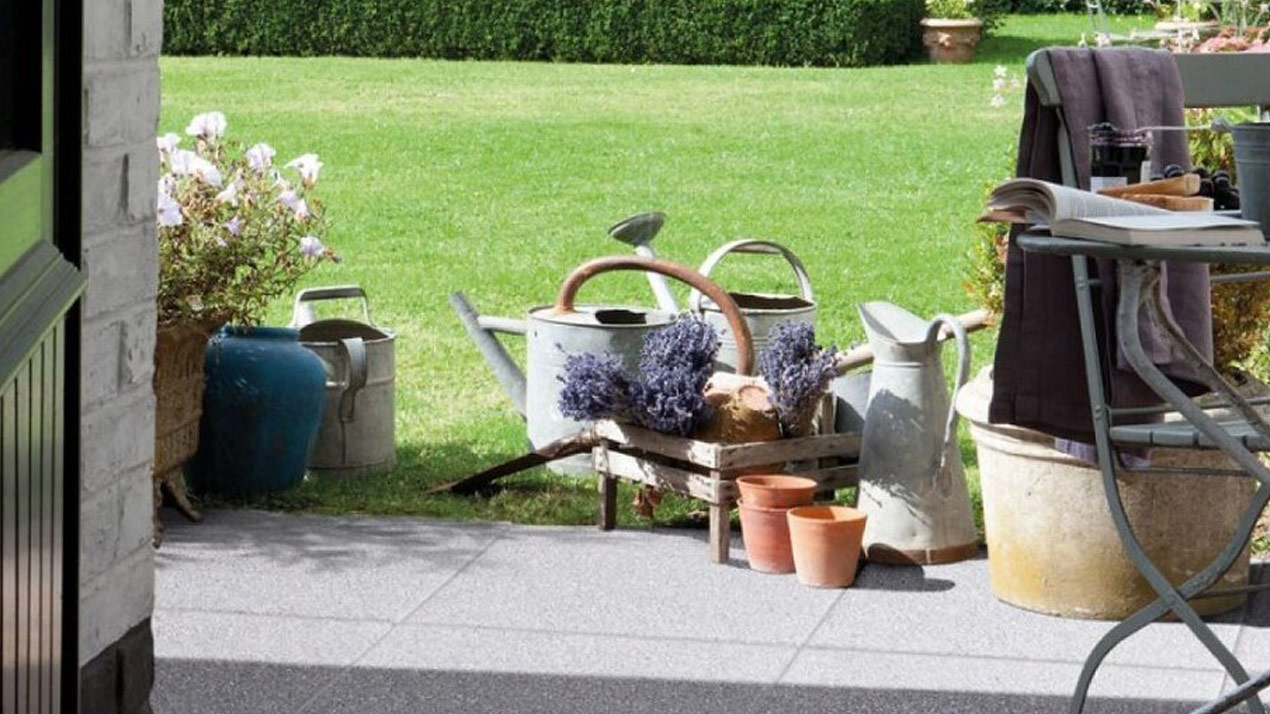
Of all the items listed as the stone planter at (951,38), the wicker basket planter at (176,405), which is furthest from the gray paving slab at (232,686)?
the stone planter at (951,38)

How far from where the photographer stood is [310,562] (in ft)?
15.3

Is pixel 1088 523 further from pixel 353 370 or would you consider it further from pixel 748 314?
pixel 353 370

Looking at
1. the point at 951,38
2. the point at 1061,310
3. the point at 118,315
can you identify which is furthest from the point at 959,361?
the point at 951,38

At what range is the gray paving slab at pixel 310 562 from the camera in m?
4.38

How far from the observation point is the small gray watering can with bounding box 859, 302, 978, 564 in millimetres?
4621

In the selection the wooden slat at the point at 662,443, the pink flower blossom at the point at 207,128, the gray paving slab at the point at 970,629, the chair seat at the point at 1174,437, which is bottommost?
the gray paving slab at the point at 970,629

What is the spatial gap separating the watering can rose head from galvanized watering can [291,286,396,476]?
709mm

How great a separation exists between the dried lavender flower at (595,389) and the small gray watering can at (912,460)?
567mm

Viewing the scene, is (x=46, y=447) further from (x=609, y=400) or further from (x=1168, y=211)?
(x=609, y=400)

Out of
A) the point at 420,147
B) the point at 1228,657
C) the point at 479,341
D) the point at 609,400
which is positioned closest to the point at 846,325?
the point at 479,341

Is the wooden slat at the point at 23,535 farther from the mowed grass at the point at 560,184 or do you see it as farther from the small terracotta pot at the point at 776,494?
the mowed grass at the point at 560,184

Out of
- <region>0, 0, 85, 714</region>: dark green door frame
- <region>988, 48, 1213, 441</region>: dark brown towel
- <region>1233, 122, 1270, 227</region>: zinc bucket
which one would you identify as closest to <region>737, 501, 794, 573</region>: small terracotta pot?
<region>988, 48, 1213, 441</region>: dark brown towel

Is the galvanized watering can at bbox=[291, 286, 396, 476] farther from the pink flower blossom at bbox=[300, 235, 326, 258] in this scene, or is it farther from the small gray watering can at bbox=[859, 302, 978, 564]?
the small gray watering can at bbox=[859, 302, 978, 564]

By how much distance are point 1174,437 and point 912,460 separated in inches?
59.8
